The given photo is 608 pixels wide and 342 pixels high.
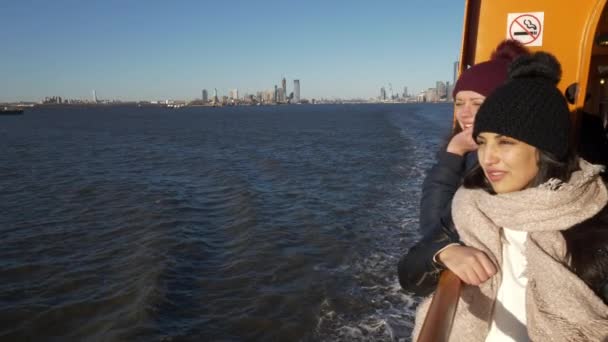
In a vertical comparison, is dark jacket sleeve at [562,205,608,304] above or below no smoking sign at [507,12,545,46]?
below

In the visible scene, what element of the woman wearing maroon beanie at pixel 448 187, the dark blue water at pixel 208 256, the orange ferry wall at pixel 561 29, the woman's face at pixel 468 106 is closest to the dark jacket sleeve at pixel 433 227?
the woman wearing maroon beanie at pixel 448 187

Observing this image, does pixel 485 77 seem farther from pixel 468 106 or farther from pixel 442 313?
pixel 442 313

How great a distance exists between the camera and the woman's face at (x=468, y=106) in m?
2.75

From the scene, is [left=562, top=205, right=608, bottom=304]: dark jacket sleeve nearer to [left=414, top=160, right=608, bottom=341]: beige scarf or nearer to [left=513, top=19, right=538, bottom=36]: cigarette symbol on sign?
[left=414, top=160, right=608, bottom=341]: beige scarf

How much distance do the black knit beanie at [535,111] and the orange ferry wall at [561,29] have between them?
1.84m

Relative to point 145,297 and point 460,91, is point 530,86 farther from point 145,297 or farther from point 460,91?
point 145,297

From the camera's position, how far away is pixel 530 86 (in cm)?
187

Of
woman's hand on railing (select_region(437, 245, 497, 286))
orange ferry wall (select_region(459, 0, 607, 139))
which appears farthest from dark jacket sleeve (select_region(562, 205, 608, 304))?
orange ferry wall (select_region(459, 0, 607, 139))

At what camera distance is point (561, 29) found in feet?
11.5

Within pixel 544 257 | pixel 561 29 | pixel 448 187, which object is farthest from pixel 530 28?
pixel 544 257

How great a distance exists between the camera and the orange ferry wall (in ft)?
11.1

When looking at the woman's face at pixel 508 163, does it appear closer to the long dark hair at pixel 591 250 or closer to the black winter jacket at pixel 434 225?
the long dark hair at pixel 591 250

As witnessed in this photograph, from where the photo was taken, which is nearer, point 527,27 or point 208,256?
point 527,27

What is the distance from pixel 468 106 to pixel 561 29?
55.5 inches
